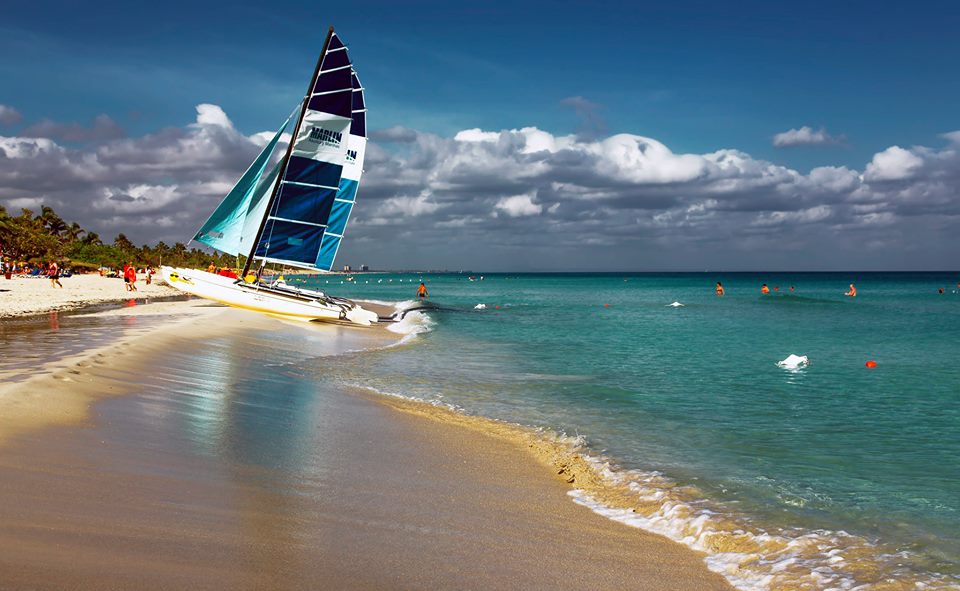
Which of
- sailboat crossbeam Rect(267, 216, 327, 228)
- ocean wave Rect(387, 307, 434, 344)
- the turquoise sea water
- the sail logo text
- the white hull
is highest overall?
the sail logo text

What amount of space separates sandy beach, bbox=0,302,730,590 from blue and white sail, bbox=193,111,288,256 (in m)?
19.5

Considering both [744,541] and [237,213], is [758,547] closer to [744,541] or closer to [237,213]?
[744,541]

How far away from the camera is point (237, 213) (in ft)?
104

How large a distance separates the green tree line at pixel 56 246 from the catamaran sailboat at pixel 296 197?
88.9 meters

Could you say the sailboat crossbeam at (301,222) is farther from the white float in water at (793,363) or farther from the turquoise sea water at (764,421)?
the white float in water at (793,363)

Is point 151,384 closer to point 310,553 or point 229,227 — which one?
point 310,553

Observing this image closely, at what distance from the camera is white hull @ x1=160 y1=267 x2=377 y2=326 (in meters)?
30.6

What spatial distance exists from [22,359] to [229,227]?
57.3 feet

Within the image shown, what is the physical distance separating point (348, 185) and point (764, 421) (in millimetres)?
24708

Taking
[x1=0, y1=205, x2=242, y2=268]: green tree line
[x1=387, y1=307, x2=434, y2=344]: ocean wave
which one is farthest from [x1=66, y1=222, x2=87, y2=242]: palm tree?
[x1=387, y1=307, x2=434, y2=344]: ocean wave

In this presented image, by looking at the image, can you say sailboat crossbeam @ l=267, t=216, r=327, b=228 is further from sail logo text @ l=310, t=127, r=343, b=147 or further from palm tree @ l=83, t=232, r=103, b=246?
palm tree @ l=83, t=232, r=103, b=246

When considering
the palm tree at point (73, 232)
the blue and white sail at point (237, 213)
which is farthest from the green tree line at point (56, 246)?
the blue and white sail at point (237, 213)

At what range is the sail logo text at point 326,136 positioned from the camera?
31672mm

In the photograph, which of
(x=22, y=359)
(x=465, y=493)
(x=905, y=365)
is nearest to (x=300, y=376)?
(x=22, y=359)
